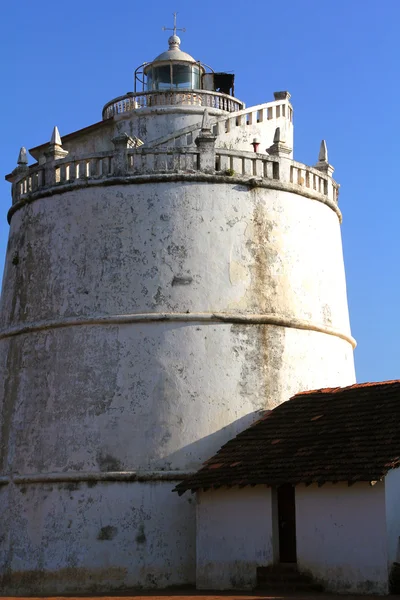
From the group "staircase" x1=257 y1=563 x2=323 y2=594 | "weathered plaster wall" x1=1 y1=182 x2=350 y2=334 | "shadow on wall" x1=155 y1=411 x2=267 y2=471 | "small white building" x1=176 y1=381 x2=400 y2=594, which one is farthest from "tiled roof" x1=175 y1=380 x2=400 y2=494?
"weathered plaster wall" x1=1 y1=182 x2=350 y2=334

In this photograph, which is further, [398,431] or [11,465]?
[11,465]

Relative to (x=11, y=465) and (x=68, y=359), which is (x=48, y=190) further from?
(x=11, y=465)

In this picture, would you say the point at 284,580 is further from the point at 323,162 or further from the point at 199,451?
the point at 323,162

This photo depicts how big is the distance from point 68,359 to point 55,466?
1.92 meters

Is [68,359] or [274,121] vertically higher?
[274,121]

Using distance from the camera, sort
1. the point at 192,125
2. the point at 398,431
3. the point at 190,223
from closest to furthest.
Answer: the point at 398,431 → the point at 190,223 → the point at 192,125

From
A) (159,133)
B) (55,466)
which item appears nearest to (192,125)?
(159,133)

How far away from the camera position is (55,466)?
20016mm

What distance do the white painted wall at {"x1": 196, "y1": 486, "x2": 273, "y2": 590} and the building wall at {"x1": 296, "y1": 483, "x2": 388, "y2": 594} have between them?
73 cm

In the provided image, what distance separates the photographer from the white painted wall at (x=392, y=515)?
52.6 feet

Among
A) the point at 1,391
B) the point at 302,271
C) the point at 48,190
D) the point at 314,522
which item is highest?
the point at 48,190

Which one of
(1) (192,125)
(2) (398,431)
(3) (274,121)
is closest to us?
(2) (398,431)

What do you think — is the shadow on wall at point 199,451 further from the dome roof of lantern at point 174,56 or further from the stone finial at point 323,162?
the dome roof of lantern at point 174,56

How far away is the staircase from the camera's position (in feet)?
55.1
